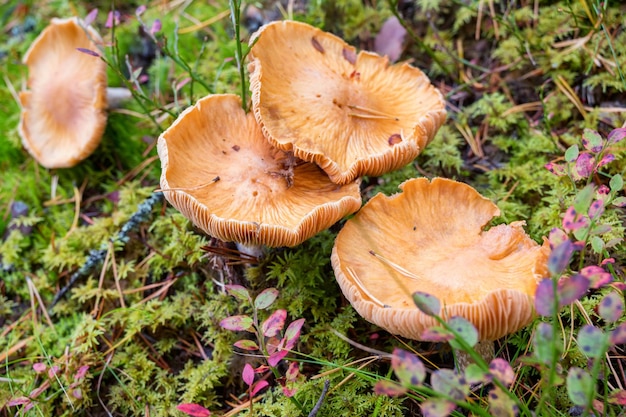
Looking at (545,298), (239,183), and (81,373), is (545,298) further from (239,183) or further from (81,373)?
(81,373)

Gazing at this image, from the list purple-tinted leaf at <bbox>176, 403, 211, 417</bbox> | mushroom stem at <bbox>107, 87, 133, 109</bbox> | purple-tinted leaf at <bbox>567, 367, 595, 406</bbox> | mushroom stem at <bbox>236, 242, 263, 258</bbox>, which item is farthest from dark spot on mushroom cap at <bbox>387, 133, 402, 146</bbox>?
mushroom stem at <bbox>107, 87, 133, 109</bbox>

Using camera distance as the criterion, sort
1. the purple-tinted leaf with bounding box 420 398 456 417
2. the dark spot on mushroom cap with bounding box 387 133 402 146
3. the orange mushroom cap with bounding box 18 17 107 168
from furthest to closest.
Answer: the orange mushroom cap with bounding box 18 17 107 168, the dark spot on mushroom cap with bounding box 387 133 402 146, the purple-tinted leaf with bounding box 420 398 456 417

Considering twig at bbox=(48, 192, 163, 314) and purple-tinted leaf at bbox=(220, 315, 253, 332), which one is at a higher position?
purple-tinted leaf at bbox=(220, 315, 253, 332)

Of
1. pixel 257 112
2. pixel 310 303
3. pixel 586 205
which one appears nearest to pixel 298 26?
pixel 257 112

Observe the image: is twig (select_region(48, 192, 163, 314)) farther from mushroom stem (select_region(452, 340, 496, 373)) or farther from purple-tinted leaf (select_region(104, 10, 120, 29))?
mushroom stem (select_region(452, 340, 496, 373))

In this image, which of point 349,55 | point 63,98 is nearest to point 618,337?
point 349,55

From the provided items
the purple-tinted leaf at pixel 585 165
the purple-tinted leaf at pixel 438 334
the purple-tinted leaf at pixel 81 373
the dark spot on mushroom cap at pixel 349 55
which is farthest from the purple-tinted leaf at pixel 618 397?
the purple-tinted leaf at pixel 81 373

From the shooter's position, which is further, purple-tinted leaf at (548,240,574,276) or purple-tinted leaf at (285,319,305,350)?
purple-tinted leaf at (285,319,305,350)

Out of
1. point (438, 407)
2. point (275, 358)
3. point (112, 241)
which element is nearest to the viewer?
point (438, 407)

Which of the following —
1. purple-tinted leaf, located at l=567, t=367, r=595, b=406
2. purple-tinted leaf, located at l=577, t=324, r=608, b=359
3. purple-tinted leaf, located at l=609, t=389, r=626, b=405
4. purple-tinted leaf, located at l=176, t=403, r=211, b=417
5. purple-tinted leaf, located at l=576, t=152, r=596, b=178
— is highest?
purple-tinted leaf, located at l=576, t=152, r=596, b=178
